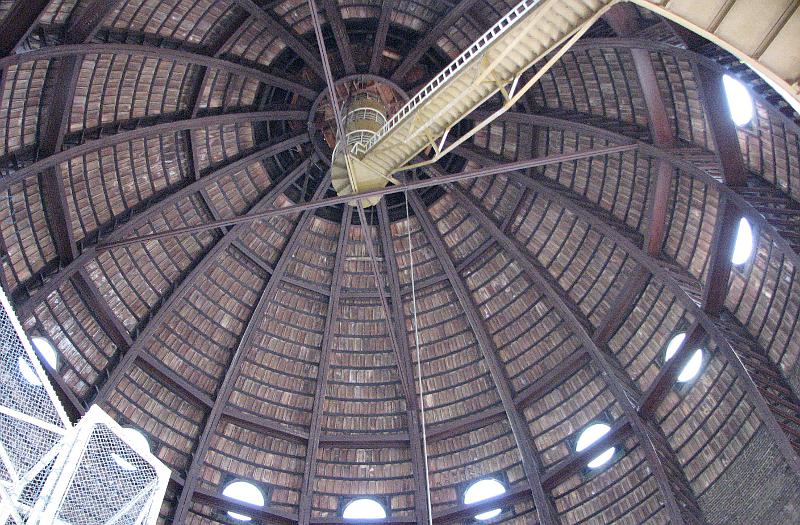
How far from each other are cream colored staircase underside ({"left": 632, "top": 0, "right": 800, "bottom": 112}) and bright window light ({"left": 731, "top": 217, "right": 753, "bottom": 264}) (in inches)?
388

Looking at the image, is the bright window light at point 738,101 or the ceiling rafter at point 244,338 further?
the ceiling rafter at point 244,338

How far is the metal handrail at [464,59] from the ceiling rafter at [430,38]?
9.03ft

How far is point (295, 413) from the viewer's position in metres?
31.5

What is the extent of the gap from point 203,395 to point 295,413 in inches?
147

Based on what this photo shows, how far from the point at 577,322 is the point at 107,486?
60.8 ft

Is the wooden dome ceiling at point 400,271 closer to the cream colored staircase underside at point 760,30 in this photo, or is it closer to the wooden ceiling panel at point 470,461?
the wooden ceiling panel at point 470,461

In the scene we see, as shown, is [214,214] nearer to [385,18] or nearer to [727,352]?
[385,18]

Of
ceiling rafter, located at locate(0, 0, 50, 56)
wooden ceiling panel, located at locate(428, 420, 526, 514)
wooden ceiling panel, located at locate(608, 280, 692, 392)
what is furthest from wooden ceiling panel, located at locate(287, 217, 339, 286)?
ceiling rafter, located at locate(0, 0, 50, 56)

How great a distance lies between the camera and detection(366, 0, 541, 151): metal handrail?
1928 cm

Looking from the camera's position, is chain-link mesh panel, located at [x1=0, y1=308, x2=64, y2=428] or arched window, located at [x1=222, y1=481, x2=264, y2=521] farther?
arched window, located at [x1=222, y1=481, x2=264, y2=521]

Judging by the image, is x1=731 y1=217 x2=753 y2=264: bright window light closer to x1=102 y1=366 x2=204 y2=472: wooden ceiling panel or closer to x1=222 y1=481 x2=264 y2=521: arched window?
x1=222 y1=481 x2=264 y2=521: arched window

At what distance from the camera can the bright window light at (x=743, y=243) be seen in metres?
23.3

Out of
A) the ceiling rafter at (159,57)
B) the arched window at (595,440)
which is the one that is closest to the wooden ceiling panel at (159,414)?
the ceiling rafter at (159,57)

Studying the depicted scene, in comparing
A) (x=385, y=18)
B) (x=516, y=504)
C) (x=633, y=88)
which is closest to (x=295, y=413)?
(x=516, y=504)
